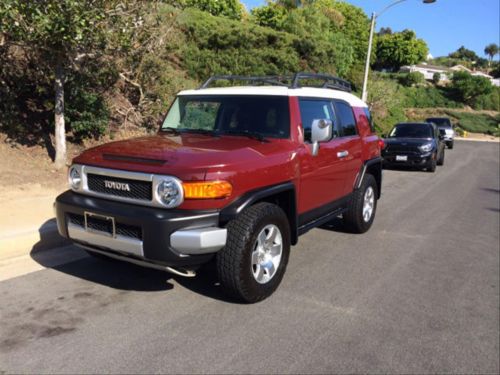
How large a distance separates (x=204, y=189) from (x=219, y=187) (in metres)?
0.13

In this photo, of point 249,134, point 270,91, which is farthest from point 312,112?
point 249,134

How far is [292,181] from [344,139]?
1572mm

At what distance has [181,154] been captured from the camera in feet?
12.3

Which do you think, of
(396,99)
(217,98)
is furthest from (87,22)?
(396,99)

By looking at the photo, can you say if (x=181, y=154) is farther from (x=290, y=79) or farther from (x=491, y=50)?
(x=491, y=50)

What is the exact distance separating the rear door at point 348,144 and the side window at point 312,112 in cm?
19

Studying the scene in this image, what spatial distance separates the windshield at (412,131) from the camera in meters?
15.0

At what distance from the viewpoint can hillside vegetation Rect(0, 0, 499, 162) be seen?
7.11 meters

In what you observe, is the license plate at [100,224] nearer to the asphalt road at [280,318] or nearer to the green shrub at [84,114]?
the asphalt road at [280,318]

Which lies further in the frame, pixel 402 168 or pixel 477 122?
pixel 477 122

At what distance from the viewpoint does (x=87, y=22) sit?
23.0 feet

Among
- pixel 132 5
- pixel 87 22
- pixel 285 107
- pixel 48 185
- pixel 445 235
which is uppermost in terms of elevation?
pixel 132 5

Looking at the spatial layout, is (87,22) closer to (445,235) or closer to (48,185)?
(48,185)

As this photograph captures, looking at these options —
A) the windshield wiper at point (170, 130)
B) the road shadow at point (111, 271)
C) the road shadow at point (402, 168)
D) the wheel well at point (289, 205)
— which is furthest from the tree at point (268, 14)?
the wheel well at point (289, 205)
